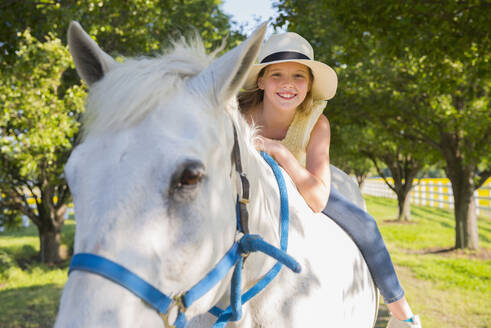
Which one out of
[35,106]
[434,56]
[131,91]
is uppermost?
[434,56]

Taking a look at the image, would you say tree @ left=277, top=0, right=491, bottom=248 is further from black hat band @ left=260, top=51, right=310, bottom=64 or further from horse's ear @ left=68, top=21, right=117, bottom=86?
horse's ear @ left=68, top=21, right=117, bottom=86

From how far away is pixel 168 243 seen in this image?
1.11m

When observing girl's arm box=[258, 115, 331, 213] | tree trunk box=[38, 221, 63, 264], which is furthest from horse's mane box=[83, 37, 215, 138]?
tree trunk box=[38, 221, 63, 264]

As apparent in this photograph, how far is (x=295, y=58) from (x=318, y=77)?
0.77 feet

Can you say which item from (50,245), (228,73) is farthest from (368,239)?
(50,245)

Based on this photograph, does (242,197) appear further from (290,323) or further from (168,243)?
(290,323)

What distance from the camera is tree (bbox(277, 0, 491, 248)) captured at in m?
5.47

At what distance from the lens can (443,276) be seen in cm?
859

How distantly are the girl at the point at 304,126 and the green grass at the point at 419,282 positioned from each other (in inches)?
→ 167

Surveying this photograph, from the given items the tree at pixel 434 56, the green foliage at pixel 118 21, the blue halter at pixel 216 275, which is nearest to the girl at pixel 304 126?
the blue halter at pixel 216 275

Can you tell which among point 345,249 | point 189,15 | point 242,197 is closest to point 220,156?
point 242,197

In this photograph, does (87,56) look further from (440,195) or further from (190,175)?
(440,195)

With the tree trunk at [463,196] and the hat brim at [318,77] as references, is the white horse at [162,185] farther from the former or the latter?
the tree trunk at [463,196]

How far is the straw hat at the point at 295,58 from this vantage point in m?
2.24
